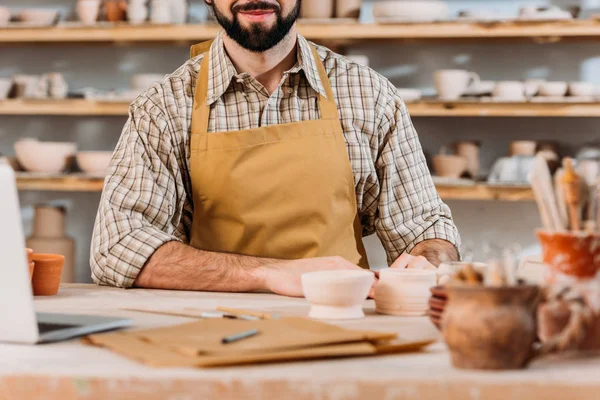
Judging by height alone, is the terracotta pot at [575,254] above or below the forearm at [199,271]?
above

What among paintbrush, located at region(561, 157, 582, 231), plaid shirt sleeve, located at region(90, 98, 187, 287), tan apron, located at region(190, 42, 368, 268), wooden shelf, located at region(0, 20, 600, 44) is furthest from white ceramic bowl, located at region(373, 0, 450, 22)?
paintbrush, located at region(561, 157, 582, 231)

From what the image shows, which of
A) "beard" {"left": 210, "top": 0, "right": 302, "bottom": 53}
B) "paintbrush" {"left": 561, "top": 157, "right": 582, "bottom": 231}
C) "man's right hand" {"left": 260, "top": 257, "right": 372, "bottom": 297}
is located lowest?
"man's right hand" {"left": 260, "top": 257, "right": 372, "bottom": 297}

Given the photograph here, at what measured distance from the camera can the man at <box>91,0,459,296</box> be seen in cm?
205

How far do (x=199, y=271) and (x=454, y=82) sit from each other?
1902mm

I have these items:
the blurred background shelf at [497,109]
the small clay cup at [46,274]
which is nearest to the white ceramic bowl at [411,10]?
the blurred background shelf at [497,109]

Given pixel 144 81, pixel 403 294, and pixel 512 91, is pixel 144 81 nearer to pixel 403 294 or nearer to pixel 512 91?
pixel 512 91

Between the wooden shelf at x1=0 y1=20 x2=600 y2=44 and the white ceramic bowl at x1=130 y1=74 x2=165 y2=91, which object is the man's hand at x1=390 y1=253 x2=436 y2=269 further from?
the white ceramic bowl at x1=130 y1=74 x2=165 y2=91

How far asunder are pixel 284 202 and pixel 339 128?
0.85 ft

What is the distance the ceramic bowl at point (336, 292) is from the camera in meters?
1.32

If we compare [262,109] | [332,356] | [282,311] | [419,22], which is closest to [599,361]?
[332,356]

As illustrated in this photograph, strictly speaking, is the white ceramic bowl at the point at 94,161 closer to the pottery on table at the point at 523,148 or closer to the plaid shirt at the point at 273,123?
the plaid shirt at the point at 273,123

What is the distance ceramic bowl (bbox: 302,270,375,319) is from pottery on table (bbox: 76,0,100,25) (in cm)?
271

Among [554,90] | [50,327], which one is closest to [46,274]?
[50,327]

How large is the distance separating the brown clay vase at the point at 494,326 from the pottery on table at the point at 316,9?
2666mm
